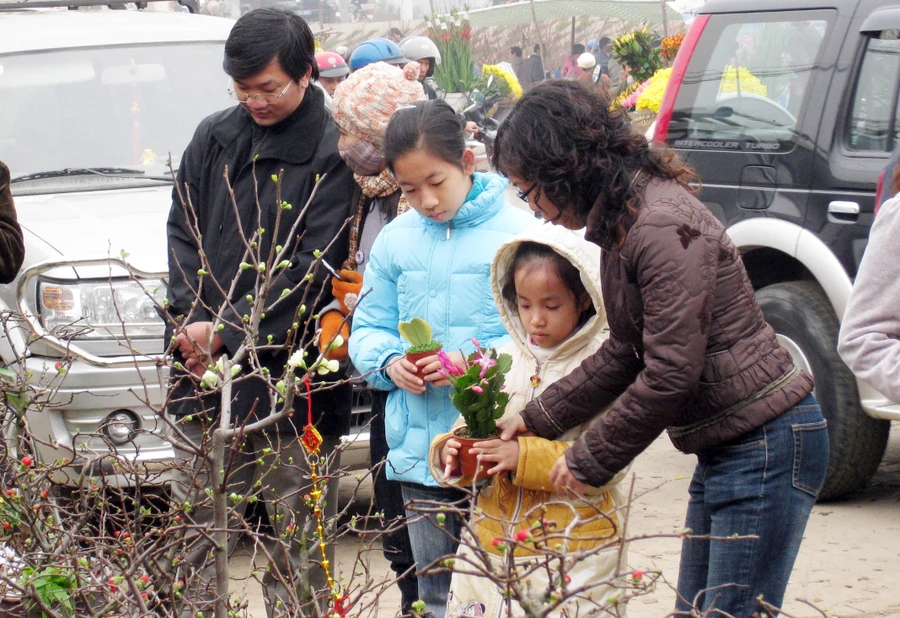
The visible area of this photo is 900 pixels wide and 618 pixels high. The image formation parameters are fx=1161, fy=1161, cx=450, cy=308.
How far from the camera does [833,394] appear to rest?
4.96 metres

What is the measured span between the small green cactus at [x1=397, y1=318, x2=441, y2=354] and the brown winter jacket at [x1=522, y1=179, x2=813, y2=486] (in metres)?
0.50

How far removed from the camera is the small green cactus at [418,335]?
2.79m

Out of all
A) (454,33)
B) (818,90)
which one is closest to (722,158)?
(818,90)

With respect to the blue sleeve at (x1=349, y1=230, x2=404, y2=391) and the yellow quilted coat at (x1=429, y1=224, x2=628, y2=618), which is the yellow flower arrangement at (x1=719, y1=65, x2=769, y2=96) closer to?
the blue sleeve at (x1=349, y1=230, x2=404, y2=391)

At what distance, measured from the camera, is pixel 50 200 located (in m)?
4.92

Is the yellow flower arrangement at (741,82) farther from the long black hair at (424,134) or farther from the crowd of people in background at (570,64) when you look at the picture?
the crowd of people in background at (570,64)

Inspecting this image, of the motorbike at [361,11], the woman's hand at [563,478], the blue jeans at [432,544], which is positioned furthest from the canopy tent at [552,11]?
the woman's hand at [563,478]

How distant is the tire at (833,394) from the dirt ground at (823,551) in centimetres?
21

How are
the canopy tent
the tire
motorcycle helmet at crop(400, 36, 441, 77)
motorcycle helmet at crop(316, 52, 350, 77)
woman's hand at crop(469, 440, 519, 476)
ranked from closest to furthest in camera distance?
woman's hand at crop(469, 440, 519, 476) < the tire < motorcycle helmet at crop(316, 52, 350, 77) < motorcycle helmet at crop(400, 36, 441, 77) < the canopy tent

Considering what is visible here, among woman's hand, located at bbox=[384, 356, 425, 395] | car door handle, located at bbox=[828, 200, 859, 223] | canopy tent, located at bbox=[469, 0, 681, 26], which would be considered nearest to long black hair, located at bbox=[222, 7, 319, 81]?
woman's hand, located at bbox=[384, 356, 425, 395]

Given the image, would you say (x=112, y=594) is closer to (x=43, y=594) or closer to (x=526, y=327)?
(x=43, y=594)

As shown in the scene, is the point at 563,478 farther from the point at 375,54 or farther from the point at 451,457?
the point at 375,54

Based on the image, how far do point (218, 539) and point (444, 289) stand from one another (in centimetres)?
139

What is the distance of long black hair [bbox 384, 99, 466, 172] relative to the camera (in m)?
2.99
